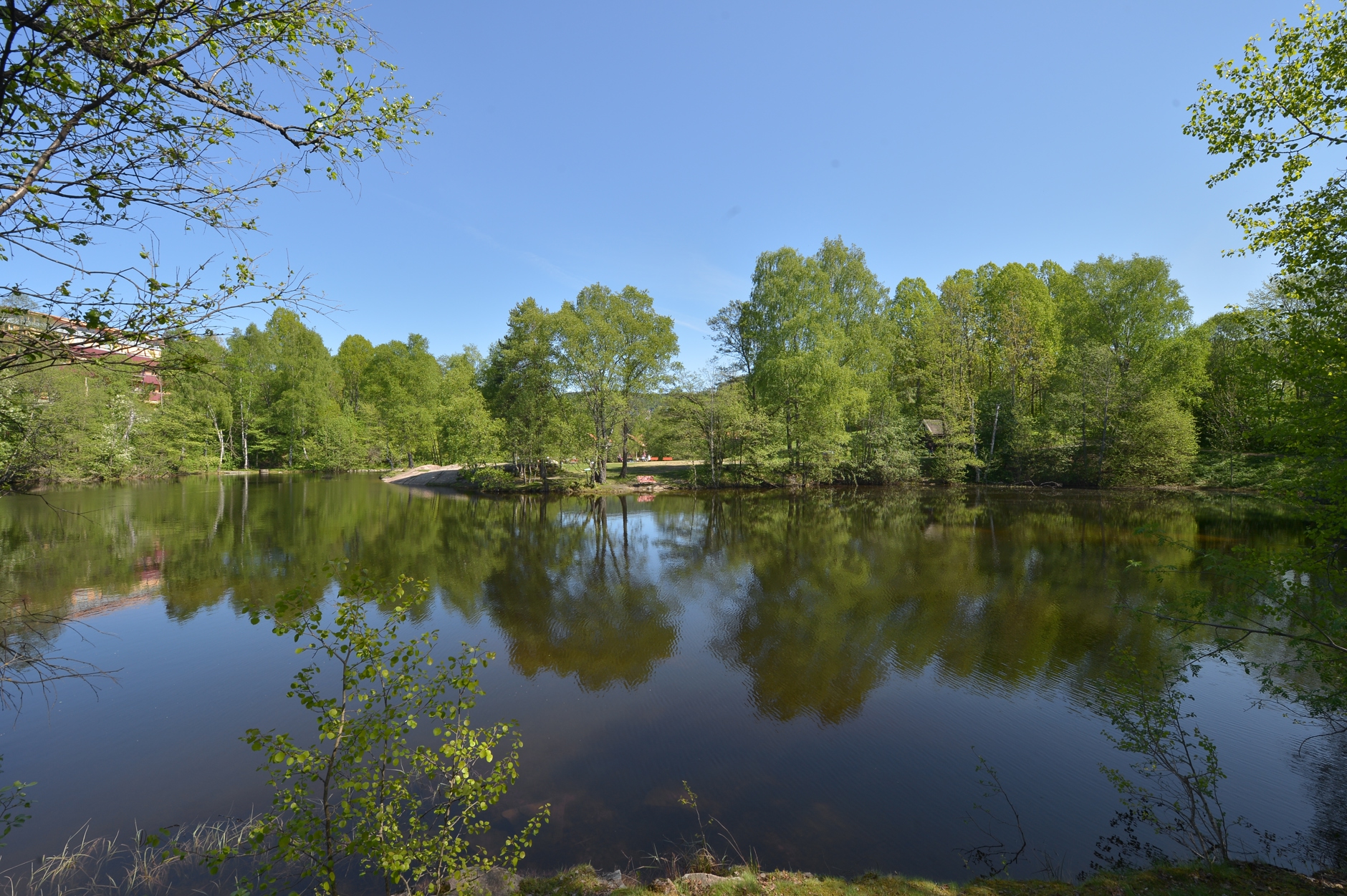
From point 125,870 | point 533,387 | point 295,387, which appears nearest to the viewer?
point 125,870

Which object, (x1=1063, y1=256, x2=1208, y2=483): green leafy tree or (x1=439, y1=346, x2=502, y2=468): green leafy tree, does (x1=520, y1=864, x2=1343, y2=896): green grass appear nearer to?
(x1=439, y1=346, x2=502, y2=468): green leafy tree

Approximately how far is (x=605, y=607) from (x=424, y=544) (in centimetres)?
908

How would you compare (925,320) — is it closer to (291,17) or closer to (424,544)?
(424,544)

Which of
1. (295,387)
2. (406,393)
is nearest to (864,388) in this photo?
(406,393)

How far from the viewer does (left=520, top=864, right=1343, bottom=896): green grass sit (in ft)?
12.7

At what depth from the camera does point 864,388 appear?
34844 millimetres

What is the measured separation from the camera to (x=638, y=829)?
5.27 meters

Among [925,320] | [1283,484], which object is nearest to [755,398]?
[925,320]

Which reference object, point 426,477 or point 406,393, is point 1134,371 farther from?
point 406,393

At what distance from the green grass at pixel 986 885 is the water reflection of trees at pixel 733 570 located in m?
3.08

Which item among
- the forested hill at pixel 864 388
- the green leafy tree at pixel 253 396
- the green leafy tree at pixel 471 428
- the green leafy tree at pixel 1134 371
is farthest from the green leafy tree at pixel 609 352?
the green leafy tree at pixel 253 396

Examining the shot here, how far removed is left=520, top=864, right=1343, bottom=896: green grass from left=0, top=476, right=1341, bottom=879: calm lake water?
1.88 ft

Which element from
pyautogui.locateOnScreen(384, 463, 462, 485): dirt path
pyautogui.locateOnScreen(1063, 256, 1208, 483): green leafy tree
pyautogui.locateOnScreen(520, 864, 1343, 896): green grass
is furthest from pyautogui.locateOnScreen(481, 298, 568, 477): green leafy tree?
pyautogui.locateOnScreen(1063, 256, 1208, 483): green leafy tree

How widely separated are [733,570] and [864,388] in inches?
920
